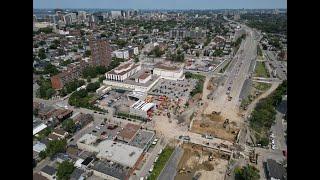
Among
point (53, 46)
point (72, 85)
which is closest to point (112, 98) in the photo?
point (72, 85)

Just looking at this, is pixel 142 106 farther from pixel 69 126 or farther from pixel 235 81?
pixel 235 81

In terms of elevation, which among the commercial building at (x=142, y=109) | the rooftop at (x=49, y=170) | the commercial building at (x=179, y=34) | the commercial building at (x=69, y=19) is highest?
the commercial building at (x=69, y=19)

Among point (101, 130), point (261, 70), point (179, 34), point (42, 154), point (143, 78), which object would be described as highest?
point (179, 34)

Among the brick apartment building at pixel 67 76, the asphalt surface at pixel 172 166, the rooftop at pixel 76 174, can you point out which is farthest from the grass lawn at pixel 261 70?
the rooftop at pixel 76 174

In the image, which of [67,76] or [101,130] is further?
[67,76]

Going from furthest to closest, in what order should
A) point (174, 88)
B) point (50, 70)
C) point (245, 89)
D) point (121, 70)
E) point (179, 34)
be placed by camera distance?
point (179, 34), point (50, 70), point (121, 70), point (174, 88), point (245, 89)

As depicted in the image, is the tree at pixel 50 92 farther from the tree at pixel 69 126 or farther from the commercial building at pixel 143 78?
the commercial building at pixel 143 78
